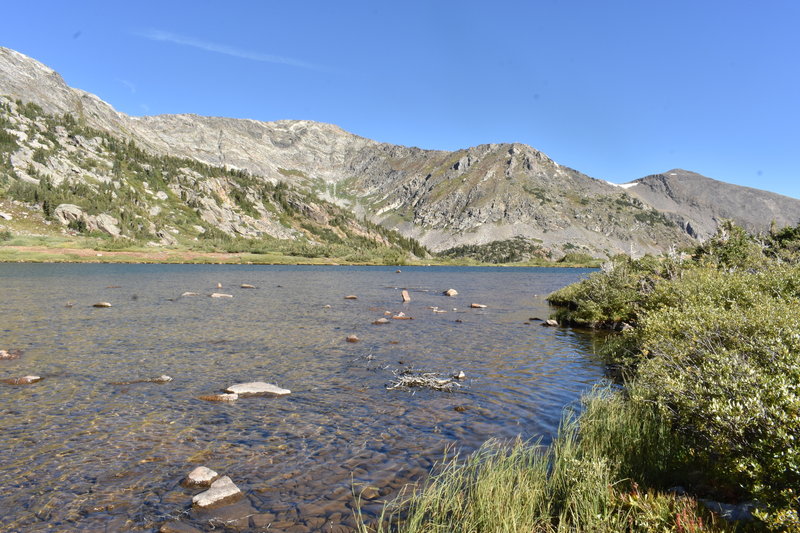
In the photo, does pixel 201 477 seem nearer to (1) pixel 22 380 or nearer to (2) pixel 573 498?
(2) pixel 573 498

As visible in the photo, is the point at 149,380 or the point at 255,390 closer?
the point at 255,390

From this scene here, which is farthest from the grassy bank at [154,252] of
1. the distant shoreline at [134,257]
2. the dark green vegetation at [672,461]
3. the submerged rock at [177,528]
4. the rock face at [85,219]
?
the dark green vegetation at [672,461]

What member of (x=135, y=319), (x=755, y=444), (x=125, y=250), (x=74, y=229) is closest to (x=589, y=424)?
(x=755, y=444)

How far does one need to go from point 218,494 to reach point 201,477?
91 centimetres

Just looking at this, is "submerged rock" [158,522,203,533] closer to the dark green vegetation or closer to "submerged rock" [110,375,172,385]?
the dark green vegetation

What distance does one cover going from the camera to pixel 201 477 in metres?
9.55

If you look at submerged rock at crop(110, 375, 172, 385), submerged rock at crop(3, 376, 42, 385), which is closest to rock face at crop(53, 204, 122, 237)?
submerged rock at crop(3, 376, 42, 385)

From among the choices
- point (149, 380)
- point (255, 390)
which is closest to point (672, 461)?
point (255, 390)

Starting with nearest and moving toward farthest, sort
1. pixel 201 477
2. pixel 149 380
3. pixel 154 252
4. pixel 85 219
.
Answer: pixel 201 477 < pixel 149 380 < pixel 154 252 < pixel 85 219

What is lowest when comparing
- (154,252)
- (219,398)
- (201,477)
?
(154,252)

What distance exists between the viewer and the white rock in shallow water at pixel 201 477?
943 cm

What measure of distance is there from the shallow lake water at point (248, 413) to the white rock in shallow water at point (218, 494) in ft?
0.75

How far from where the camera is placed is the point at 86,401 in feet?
47.4

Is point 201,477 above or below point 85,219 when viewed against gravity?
below
